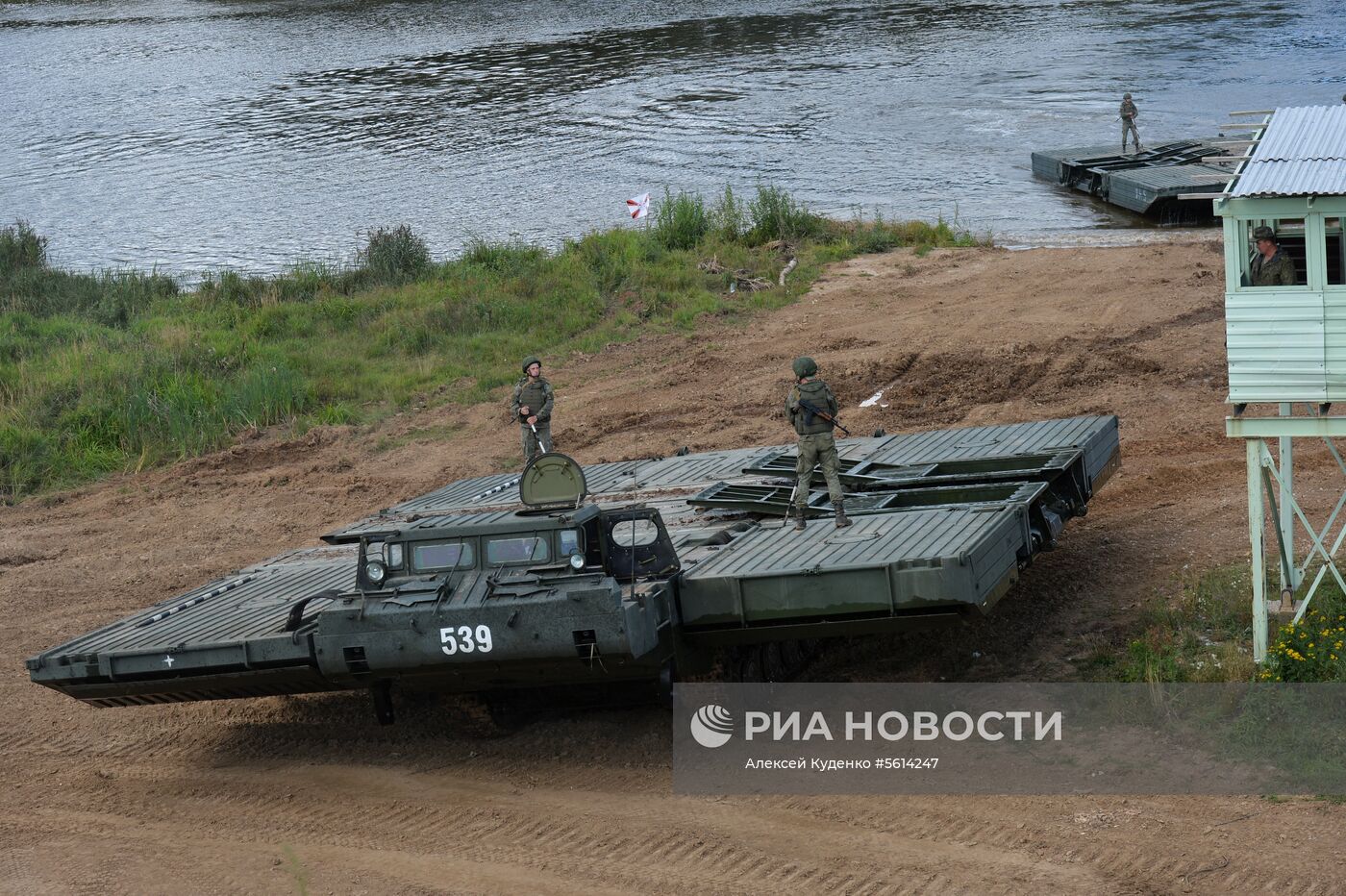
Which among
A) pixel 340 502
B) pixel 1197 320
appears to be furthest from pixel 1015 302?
pixel 340 502

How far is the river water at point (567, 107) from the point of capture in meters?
37.1

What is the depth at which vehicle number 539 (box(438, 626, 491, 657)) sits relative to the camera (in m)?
10.1

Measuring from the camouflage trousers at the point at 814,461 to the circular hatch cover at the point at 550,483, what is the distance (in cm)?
202

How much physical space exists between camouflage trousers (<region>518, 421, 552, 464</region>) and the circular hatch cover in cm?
463

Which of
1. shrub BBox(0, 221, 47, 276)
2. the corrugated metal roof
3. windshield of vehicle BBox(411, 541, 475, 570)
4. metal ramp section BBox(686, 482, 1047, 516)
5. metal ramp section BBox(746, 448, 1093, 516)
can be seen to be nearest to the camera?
the corrugated metal roof

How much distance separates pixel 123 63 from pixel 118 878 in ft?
188

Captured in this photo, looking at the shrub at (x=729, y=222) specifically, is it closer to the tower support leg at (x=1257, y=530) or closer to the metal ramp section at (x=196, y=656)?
the metal ramp section at (x=196, y=656)

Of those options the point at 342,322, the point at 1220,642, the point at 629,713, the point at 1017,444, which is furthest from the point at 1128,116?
the point at 629,713

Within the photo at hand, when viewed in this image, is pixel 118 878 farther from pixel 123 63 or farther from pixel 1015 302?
pixel 123 63

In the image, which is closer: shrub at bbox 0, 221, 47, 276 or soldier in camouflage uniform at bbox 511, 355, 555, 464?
soldier in camouflage uniform at bbox 511, 355, 555, 464

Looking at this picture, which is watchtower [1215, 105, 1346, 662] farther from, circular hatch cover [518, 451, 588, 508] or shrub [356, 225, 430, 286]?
shrub [356, 225, 430, 286]

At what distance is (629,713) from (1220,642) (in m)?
4.48

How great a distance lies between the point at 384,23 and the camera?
6550cm

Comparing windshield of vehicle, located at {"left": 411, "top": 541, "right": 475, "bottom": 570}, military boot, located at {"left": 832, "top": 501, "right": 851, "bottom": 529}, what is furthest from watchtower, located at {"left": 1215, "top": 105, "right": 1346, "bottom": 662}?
windshield of vehicle, located at {"left": 411, "top": 541, "right": 475, "bottom": 570}
